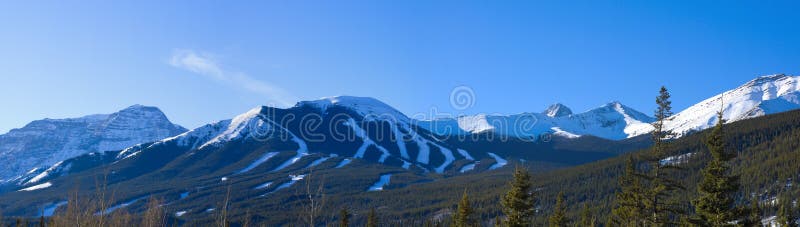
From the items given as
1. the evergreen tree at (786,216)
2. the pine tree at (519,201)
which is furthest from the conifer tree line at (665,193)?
the evergreen tree at (786,216)

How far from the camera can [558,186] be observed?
642ft

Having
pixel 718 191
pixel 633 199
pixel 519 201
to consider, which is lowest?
pixel 519 201

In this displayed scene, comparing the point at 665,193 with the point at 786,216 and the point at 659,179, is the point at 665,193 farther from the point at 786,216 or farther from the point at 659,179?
the point at 786,216

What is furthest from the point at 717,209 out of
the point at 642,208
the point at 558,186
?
the point at 558,186

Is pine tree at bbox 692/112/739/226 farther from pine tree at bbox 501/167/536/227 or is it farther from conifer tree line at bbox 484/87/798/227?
pine tree at bbox 501/167/536/227

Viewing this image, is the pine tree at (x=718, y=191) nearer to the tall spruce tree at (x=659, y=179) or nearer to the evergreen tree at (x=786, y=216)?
the tall spruce tree at (x=659, y=179)

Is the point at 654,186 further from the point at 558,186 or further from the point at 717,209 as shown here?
the point at 558,186

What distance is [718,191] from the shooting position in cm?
2622

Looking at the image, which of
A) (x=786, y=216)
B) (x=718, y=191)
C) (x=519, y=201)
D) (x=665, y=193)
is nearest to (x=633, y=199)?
(x=665, y=193)

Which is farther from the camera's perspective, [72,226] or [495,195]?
[495,195]

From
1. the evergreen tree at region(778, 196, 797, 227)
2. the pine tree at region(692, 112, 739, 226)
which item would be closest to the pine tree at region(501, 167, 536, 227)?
the pine tree at region(692, 112, 739, 226)

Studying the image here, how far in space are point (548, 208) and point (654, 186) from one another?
143 m

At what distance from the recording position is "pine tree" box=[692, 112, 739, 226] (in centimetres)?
2591

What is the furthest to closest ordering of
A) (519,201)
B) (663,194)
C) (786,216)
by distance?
1. (786,216)
2. (519,201)
3. (663,194)
